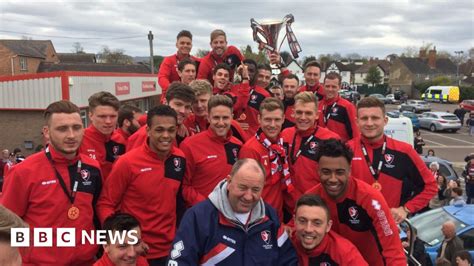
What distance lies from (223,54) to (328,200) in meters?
5.12

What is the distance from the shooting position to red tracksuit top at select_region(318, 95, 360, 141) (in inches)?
257

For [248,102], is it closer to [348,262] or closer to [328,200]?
[328,200]

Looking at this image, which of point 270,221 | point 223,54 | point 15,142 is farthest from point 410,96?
point 270,221

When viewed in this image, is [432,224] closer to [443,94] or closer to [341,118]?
[341,118]

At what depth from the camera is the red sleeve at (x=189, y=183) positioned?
4.20 metres

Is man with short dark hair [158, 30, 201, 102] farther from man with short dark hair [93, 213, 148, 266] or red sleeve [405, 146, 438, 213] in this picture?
red sleeve [405, 146, 438, 213]

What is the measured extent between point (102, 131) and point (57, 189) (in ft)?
4.43

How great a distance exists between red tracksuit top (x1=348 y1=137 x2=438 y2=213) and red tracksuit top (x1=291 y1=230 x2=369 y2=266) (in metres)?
1.12

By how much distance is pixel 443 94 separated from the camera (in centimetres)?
6053

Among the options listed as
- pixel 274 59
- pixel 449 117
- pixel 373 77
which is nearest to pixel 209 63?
pixel 274 59

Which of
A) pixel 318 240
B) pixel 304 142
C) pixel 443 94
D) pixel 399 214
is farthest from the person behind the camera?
pixel 443 94

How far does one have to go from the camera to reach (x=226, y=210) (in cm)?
319

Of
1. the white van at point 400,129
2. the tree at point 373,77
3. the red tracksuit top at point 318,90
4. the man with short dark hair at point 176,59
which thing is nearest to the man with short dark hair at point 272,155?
the red tracksuit top at point 318,90

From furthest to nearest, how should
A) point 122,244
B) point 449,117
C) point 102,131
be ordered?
point 449,117
point 102,131
point 122,244
